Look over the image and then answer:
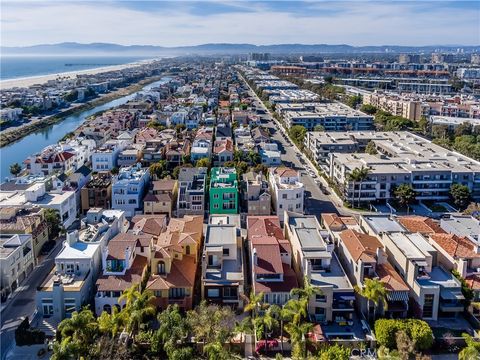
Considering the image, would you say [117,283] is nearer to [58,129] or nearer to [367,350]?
[367,350]

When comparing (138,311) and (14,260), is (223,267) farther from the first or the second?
(14,260)

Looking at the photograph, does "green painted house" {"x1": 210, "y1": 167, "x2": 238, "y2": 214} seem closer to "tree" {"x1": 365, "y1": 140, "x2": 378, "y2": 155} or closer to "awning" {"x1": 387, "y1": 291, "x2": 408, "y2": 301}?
"awning" {"x1": 387, "y1": 291, "x2": 408, "y2": 301}

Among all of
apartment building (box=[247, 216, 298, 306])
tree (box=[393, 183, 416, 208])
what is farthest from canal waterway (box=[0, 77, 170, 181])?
tree (box=[393, 183, 416, 208])

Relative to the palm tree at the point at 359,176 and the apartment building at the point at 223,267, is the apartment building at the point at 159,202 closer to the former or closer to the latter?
the apartment building at the point at 223,267

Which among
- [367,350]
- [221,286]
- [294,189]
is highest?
[294,189]

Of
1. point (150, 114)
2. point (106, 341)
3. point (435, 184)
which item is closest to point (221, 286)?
point (106, 341)

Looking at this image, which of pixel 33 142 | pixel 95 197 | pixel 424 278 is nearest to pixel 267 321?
pixel 424 278

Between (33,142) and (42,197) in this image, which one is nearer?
(42,197)
